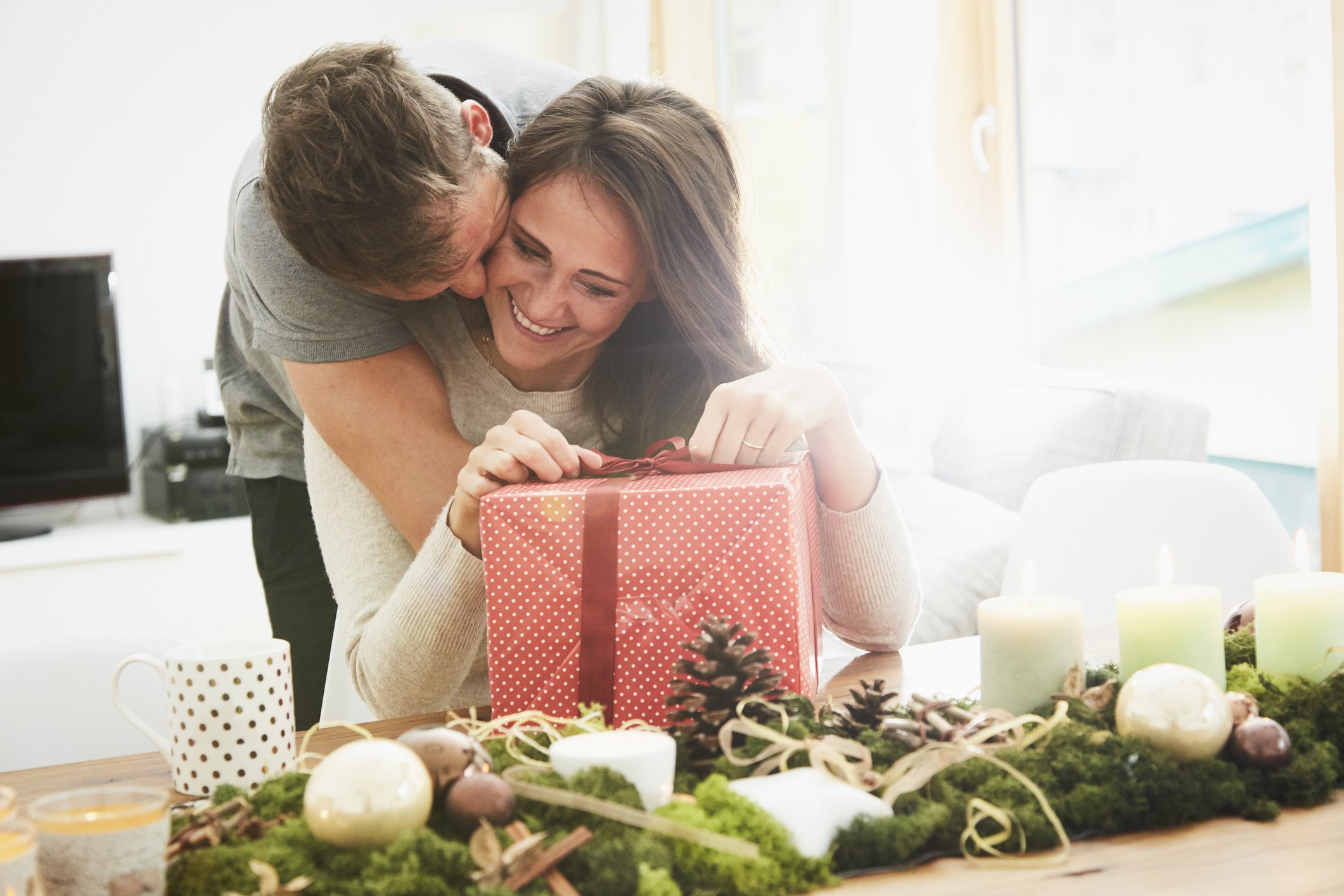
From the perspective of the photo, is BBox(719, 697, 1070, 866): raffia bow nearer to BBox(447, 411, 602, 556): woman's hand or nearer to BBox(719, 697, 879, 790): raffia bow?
BBox(719, 697, 879, 790): raffia bow

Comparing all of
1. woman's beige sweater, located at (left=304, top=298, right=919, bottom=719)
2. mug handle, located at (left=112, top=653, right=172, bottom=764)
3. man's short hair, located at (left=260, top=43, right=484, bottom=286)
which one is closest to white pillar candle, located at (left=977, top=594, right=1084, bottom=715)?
woman's beige sweater, located at (left=304, top=298, right=919, bottom=719)

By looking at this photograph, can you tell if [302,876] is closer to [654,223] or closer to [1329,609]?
[1329,609]

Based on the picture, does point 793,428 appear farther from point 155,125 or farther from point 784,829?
point 155,125

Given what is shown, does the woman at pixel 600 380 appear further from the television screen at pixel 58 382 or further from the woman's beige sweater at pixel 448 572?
the television screen at pixel 58 382

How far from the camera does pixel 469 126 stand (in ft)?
3.98

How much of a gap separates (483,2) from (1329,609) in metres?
3.76

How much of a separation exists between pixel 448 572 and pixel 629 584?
9.5 inches

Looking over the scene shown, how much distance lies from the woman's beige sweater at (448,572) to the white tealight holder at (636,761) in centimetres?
38

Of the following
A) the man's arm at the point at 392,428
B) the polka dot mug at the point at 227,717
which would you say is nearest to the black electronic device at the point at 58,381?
the man's arm at the point at 392,428

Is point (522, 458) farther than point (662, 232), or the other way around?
point (662, 232)

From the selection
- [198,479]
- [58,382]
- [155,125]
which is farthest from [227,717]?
[155,125]

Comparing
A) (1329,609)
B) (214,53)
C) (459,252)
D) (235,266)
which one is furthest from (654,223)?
(214,53)

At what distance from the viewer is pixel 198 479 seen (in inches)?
138

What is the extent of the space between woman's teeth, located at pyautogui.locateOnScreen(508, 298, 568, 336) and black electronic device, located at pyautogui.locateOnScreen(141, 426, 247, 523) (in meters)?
2.48
